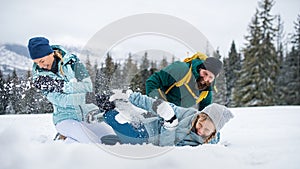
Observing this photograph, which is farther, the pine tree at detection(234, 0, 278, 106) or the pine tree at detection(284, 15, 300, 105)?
the pine tree at detection(284, 15, 300, 105)

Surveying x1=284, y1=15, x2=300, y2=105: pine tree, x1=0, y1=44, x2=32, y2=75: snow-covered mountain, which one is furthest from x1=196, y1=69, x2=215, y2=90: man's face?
x1=284, y1=15, x2=300, y2=105: pine tree

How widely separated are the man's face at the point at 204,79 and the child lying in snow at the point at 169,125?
454 mm

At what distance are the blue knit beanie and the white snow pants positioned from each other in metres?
0.74

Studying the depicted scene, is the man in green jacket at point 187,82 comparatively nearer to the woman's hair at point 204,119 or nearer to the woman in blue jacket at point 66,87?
the woman's hair at point 204,119

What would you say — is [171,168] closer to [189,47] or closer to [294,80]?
[189,47]

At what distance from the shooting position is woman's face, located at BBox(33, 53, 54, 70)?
2680 mm

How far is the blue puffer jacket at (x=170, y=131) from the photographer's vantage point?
107 inches

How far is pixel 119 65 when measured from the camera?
4.31 metres

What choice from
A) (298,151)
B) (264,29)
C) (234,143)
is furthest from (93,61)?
(264,29)

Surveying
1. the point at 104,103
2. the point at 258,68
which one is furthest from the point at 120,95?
the point at 258,68

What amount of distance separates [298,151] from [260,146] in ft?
1.05

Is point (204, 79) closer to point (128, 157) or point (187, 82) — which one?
point (187, 82)

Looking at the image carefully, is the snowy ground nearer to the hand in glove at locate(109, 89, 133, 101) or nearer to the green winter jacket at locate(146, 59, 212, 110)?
the hand in glove at locate(109, 89, 133, 101)

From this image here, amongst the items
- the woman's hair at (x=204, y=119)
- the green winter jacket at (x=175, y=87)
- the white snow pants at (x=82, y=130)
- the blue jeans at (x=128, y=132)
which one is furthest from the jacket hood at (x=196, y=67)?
the white snow pants at (x=82, y=130)
